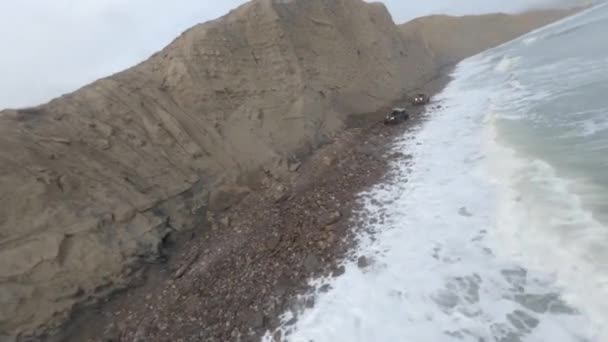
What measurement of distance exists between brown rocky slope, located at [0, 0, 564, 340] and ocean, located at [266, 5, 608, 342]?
4.74m

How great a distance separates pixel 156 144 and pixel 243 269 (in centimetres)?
565

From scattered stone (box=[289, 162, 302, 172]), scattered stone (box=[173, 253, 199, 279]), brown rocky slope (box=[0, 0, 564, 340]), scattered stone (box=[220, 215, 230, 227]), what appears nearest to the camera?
brown rocky slope (box=[0, 0, 564, 340])

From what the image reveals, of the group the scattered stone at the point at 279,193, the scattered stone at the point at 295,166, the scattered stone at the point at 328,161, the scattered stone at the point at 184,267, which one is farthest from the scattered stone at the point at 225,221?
the scattered stone at the point at 328,161

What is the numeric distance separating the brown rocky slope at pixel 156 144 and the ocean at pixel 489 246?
15.5 feet

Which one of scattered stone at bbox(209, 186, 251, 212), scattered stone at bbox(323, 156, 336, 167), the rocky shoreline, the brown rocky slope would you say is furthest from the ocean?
the brown rocky slope

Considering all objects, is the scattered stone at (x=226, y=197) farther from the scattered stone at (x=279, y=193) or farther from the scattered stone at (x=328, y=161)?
the scattered stone at (x=328, y=161)

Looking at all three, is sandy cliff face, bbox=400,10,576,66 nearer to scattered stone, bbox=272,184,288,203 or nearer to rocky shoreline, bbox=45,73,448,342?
scattered stone, bbox=272,184,288,203

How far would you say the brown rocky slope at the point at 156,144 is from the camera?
7598mm

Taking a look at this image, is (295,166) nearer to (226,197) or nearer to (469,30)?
(226,197)

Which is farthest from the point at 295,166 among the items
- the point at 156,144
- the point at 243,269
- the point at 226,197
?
the point at 243,269

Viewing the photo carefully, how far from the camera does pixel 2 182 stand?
25.3 feet

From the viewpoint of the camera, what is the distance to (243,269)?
831 centimetres

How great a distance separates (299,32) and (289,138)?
25.8 ft

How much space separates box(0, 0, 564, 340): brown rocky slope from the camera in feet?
24.9
